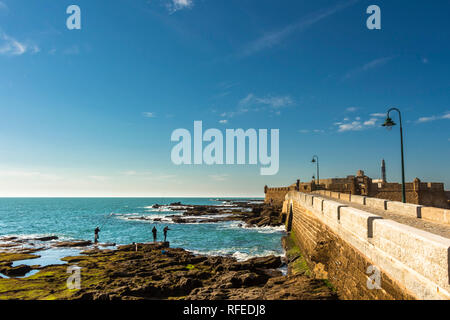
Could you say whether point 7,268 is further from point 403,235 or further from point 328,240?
point 403,235

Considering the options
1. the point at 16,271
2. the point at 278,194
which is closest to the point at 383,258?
the point at 16,271

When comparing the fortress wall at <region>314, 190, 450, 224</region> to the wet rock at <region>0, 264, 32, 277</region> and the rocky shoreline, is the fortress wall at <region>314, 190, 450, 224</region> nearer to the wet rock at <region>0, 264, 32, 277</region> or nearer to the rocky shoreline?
the rocky shoreline

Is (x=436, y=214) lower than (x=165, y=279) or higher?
higher

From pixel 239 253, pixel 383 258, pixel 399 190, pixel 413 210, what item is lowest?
pixel 239 253

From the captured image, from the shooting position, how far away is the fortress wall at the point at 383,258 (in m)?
3.76

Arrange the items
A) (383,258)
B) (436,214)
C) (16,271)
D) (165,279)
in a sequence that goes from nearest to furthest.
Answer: (383,258), (436,214), (165,279), (16,271)

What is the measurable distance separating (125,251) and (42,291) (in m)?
9.14

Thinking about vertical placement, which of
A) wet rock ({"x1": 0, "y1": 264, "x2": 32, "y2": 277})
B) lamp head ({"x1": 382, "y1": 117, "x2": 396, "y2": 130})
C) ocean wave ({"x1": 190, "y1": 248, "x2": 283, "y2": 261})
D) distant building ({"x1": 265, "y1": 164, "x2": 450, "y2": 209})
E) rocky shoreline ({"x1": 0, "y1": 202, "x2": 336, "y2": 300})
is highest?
lamp head ({"x1": 382, "y1": 117, "x2": 396, "y2": 130})

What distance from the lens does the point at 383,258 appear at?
5.37 m

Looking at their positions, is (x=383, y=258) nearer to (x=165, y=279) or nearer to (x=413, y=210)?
(x=413, y=210)

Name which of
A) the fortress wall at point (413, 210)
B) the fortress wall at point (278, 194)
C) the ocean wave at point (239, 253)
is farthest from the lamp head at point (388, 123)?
the fortress wall at point (278, 194)

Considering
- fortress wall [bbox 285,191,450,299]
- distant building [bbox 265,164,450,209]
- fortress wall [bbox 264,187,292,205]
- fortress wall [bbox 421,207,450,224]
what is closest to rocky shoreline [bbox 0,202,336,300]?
fortress wall [bbox 285,191,450,299]

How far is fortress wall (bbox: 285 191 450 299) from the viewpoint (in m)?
3.76

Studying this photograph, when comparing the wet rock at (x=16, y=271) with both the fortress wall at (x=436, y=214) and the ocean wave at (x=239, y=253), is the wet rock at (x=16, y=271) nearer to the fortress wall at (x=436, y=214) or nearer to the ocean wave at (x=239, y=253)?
the ocean wave at (x=239, y=253)
